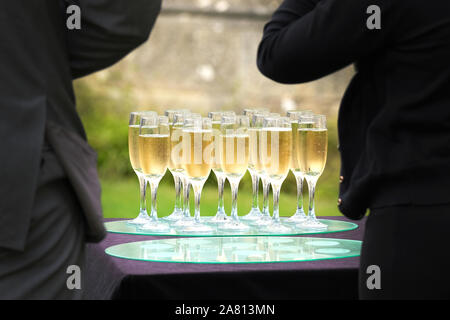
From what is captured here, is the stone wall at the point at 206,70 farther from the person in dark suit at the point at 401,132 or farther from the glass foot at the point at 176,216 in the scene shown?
the person in dark suit at the point at 401,132

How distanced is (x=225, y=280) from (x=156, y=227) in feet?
1.89

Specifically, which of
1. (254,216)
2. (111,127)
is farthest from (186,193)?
(111,127)

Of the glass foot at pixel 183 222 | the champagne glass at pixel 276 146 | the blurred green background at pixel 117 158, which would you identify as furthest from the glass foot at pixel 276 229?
→ the blurred green background at pixel 117 158

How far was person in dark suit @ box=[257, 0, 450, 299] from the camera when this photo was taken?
1496mm

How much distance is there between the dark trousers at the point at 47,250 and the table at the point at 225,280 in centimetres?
22

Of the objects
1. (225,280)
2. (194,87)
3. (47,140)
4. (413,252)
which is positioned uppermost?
(194,87)

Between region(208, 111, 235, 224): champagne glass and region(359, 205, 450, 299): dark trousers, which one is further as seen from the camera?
region(208, 111, 235, 224): champagne glass

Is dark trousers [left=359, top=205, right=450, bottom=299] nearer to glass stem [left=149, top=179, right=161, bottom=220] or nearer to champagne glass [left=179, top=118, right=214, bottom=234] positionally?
champagne glass [left=179, top=118, right=214, bottom=234]

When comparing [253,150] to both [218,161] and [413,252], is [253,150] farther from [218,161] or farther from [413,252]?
[413,252]

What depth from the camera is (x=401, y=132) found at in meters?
1.56

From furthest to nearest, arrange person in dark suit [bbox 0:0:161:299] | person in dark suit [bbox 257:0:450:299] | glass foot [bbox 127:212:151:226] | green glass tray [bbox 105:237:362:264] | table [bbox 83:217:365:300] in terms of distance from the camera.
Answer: glass foot [bbox 127:212:151:226], green glass tray [bbox 105:237:362:264], table [bbox 83:217:365:300], person in dark suit [bbox 257:0:450:299], person in dark suit [bbox 0:0:161:299]

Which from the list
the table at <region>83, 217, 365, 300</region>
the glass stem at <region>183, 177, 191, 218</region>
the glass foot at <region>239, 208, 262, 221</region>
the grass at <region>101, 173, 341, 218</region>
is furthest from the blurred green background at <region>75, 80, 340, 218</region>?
the table at <region>83, 217, 365, 300</region>

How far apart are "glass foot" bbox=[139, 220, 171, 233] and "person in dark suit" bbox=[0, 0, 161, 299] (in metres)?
0.66
